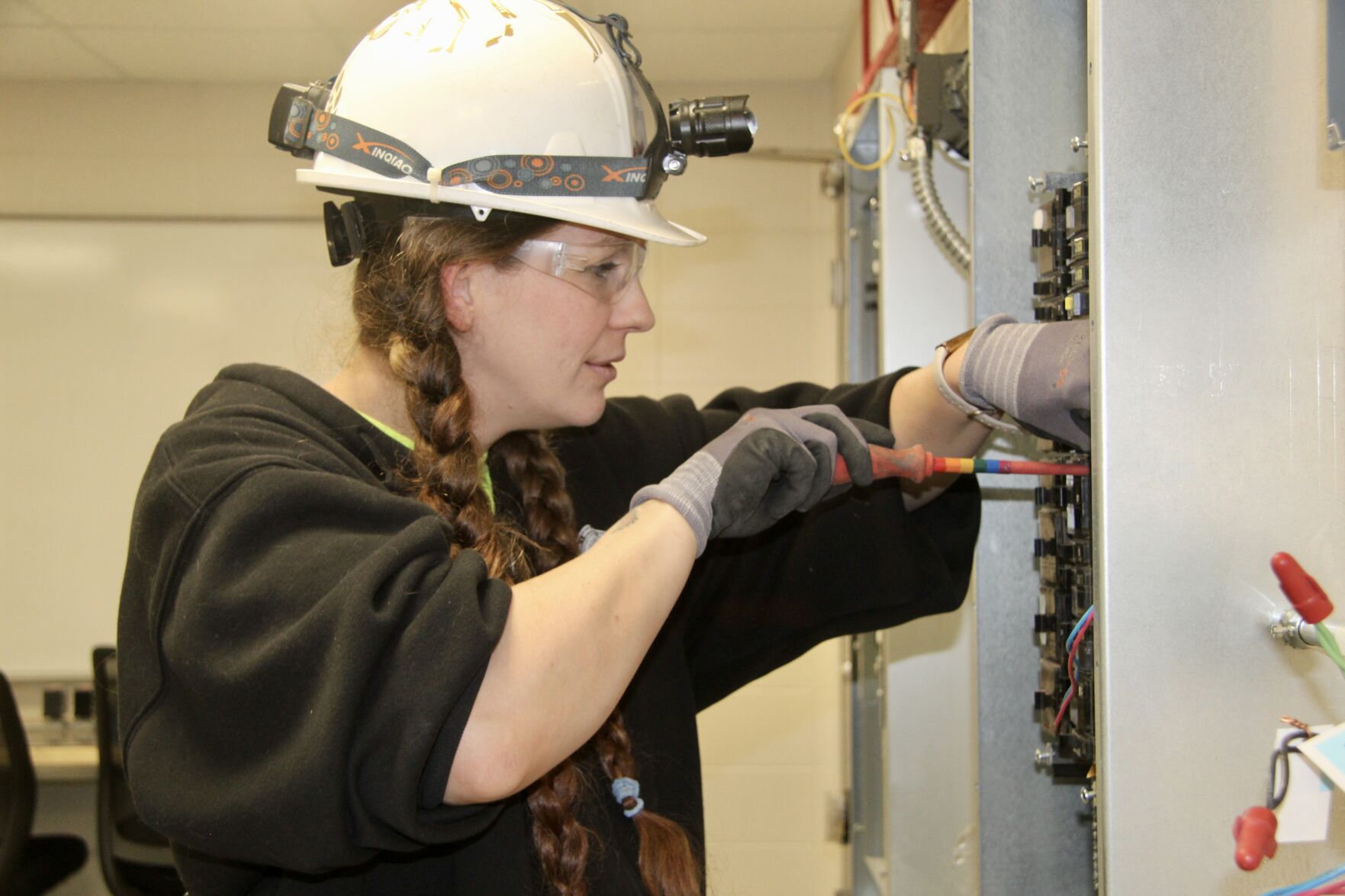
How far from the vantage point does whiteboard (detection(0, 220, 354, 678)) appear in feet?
10.3

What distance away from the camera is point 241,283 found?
10.6 ft

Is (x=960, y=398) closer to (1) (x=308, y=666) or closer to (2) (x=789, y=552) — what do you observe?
(2) (x=789, y=552)

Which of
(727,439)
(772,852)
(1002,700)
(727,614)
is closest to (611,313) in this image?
(727,439)

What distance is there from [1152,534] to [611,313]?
0.59 meters

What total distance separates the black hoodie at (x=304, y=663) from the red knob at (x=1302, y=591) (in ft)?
1.50

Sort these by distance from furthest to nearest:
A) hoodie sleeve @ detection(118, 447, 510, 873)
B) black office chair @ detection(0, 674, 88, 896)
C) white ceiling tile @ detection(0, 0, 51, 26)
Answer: white ceiling tile @ detection(0, 0, 51, 26) → black office chair @ detection(0, 674, 88, 896) → hoodie sleeve @ detection(118, 447, 510, 873)

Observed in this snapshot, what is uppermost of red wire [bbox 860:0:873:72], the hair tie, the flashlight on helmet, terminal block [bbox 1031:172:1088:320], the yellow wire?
red wire [bbox 860:0:873:72]

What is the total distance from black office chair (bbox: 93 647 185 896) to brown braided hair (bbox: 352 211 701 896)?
2034mm

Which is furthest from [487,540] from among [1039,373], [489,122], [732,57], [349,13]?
[732,57]

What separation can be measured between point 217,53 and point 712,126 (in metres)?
2.60

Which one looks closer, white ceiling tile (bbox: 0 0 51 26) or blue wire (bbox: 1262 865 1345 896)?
blue wire (bbox: 1262 865 1345 896)

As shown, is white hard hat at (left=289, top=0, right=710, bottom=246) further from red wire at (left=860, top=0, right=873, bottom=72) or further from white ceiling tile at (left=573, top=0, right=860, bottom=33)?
white ceiling tile at (left=573, top=0, right=860, bottom=33)

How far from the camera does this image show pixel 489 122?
3.20ft

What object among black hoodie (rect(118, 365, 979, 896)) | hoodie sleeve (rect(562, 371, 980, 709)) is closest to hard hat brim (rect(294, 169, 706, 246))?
black hoodie (rect(118, 365, 979, 896))
